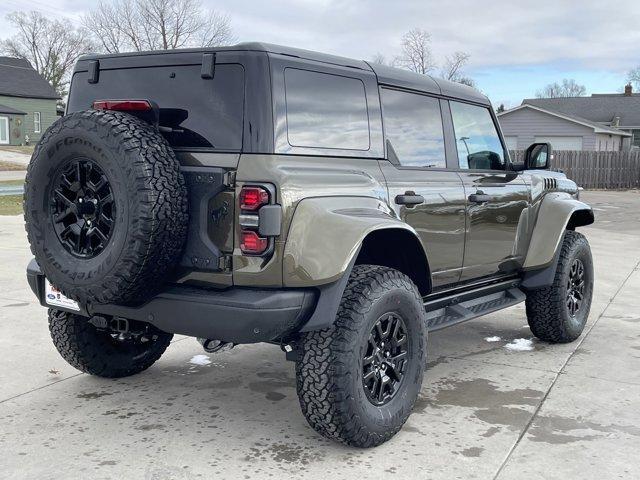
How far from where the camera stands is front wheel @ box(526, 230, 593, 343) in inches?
212

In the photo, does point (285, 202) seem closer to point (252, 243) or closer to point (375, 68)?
point (252, 243)

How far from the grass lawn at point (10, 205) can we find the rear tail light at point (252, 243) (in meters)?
12.6

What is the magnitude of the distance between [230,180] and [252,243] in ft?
1.00

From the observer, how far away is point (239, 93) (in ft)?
10.9

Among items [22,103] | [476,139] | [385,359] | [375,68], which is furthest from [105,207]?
[22,103]

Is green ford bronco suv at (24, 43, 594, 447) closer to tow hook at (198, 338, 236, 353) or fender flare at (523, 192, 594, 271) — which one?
tow hook at (198, 338, 236, 353)

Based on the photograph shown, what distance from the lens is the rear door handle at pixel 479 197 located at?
178 inches

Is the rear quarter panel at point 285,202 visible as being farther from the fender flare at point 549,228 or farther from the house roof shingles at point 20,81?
the house roof shingles at point 20,81

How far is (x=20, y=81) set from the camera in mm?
49688

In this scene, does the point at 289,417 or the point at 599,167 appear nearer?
the point at 289,417

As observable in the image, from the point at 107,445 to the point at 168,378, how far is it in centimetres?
113

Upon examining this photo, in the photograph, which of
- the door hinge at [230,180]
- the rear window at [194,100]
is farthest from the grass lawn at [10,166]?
the door hinge at [230,180]

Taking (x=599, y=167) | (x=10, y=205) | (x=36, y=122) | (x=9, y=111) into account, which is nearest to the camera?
(x=10, y=205)

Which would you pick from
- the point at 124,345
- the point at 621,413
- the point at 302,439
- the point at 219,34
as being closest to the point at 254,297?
the point at 302,439
